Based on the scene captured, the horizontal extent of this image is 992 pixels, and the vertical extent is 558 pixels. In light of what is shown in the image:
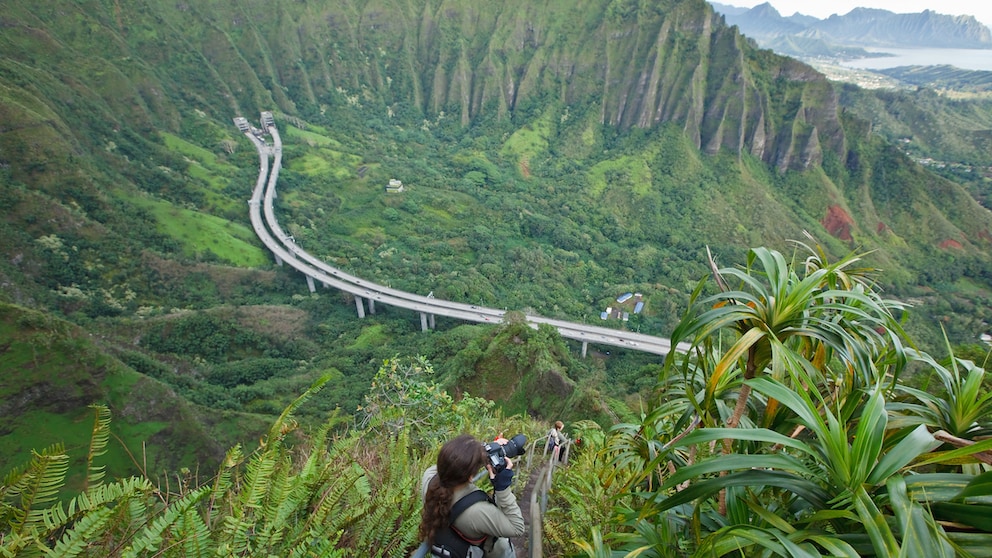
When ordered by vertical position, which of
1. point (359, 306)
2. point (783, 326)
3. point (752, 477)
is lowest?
point (359, 306)

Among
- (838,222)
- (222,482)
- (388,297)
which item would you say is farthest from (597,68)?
(222,482)

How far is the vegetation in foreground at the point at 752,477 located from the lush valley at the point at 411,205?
14cm

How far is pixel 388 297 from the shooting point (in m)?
47.2

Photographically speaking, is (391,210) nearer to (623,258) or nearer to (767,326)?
(623,258)

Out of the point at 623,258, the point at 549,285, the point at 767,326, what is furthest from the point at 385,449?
the point at 623,258

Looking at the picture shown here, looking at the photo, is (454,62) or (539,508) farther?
(454,62)

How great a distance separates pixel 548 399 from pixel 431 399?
1361cm

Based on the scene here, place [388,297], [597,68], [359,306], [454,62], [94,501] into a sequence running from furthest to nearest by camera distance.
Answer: [454,62], [597,68], [388,297], [359,306], [94,501]

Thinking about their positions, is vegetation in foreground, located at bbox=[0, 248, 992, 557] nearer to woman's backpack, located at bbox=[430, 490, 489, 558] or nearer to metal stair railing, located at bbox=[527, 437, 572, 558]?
metal stair railing, located at bbox=[527, 437, 572, 558]

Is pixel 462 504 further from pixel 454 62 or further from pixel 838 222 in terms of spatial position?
pixel 454 62

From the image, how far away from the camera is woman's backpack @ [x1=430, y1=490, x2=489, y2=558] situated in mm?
3328

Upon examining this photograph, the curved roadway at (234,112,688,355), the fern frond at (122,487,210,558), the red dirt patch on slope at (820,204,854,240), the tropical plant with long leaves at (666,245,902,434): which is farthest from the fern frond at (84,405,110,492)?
the red dirt patch on slope at (820,204,854,240)

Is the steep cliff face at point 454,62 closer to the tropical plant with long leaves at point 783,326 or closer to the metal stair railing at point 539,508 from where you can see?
the metal stair railing at point 539,508

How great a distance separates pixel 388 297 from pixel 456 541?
148ft
